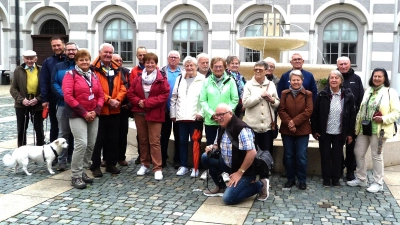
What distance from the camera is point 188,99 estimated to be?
6773mm

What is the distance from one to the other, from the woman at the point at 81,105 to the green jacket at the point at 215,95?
1411 millimetres

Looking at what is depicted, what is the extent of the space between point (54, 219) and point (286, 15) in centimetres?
1657

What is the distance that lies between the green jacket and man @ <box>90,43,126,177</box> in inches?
48.4

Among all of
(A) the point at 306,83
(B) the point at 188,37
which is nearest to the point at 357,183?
(A) the point at 306,83

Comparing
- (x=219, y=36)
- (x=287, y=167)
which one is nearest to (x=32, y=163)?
(x=287, y=167)

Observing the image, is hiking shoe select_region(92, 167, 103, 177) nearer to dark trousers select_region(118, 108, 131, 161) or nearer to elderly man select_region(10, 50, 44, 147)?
dark trousers select_region(118, 108, 131, 161)

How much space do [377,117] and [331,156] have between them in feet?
2.79

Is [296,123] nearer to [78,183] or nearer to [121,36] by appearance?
[78,183]

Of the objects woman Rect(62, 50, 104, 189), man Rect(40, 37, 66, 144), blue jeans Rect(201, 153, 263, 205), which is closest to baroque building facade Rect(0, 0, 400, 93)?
man Rect(40, 37, 66, 144)

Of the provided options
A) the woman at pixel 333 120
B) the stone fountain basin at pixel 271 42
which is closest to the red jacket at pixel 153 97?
the woman at pixel 333 120

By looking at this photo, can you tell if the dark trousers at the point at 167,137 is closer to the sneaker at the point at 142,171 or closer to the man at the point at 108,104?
the sneaker at the point at 142,171

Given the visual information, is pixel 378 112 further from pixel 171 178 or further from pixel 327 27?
pixel 327 27

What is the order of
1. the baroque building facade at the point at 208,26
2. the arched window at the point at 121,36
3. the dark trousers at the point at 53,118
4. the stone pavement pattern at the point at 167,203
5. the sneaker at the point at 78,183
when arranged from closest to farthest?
the stone pavement pattern at the point at 167,203
the sneaker at the point at 78,183
the dark trousers at the point at 53,118
the baroque building facade at the point at 208,26
the arched window at the point at 121,36

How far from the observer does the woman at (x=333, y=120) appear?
20.5ft
